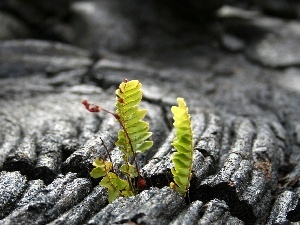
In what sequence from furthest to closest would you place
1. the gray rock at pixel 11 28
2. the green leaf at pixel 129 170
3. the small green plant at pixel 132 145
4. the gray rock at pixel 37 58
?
the gray rock at pixel 11 28 < the gray rock at pixel 37 58 < the green leaf at pixel 129 170 < the small green plant at pixel 132 145

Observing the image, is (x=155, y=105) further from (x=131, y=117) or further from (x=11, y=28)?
(x=11, y=28)

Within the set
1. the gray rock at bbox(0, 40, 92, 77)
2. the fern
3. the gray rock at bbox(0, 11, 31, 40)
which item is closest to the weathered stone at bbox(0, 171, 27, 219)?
the fern

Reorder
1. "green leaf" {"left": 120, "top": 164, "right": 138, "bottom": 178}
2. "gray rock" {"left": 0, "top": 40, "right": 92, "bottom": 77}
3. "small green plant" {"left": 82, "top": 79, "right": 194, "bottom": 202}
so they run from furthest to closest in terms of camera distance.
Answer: "gray rock" {"left": 0, "top": 40, "right": 92, "bottom": 77} → "green leaf" {"left": 120, "top": 164, "right": 138, "bottom": 178} → "small green plant" {"left": 82, "top": 79, "right": 194, "bottom": 202}

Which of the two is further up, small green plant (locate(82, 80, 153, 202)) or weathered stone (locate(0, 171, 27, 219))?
small green plant (locate(82, 80, 153, 202))

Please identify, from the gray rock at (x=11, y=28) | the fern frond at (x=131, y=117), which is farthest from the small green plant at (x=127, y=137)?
the gray rock at (x=11, y=28)

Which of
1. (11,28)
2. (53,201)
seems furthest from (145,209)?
(11,28)

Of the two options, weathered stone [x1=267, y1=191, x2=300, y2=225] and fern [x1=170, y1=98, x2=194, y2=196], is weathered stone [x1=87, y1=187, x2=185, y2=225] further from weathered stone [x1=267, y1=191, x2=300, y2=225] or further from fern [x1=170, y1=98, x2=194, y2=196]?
weathered stone [x1=267, y1=191, x2=300, y2=225]

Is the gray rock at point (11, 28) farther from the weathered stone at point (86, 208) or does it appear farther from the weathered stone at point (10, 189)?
the weathered stone at point (86, 208)

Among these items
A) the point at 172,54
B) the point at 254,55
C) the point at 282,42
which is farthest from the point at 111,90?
the point at 282,42
